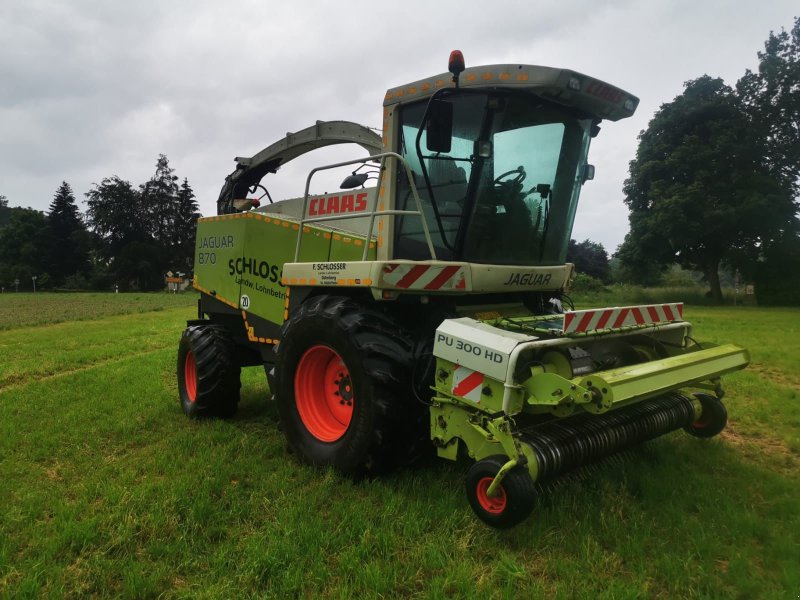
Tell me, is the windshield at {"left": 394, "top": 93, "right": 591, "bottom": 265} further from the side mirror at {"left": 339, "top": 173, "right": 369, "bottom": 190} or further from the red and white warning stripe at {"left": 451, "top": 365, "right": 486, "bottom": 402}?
the red and white warning stripe at {"left": 451, "top": 365, "right": 486, "bottom": 402}

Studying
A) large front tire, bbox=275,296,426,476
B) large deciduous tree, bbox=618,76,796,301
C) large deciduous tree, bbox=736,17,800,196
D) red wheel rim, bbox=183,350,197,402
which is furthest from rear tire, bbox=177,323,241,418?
large deciduous tree, bbox=736,17,800,196

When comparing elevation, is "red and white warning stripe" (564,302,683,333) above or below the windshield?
below

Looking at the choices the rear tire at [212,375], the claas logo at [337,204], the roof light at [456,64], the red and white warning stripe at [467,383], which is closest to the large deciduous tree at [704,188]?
the claas logo at [337,204]

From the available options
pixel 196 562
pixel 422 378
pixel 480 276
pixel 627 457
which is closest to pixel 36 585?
pixel 196 562

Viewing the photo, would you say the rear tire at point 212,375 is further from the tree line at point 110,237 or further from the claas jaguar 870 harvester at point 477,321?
the tree line at point 110,237

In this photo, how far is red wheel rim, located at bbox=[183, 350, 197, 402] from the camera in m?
5.42

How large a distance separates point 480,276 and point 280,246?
214 centimetres

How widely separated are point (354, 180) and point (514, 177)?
125 centimetres

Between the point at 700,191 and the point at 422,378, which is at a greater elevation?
the point at 700,191

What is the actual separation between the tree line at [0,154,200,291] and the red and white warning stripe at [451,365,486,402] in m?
59.7

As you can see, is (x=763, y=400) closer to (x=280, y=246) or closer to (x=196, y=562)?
(x=280, y=246)

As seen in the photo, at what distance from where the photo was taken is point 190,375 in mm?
5496

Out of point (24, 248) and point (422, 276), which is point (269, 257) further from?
point (24, 248)

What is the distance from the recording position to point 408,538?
2.70 metres
